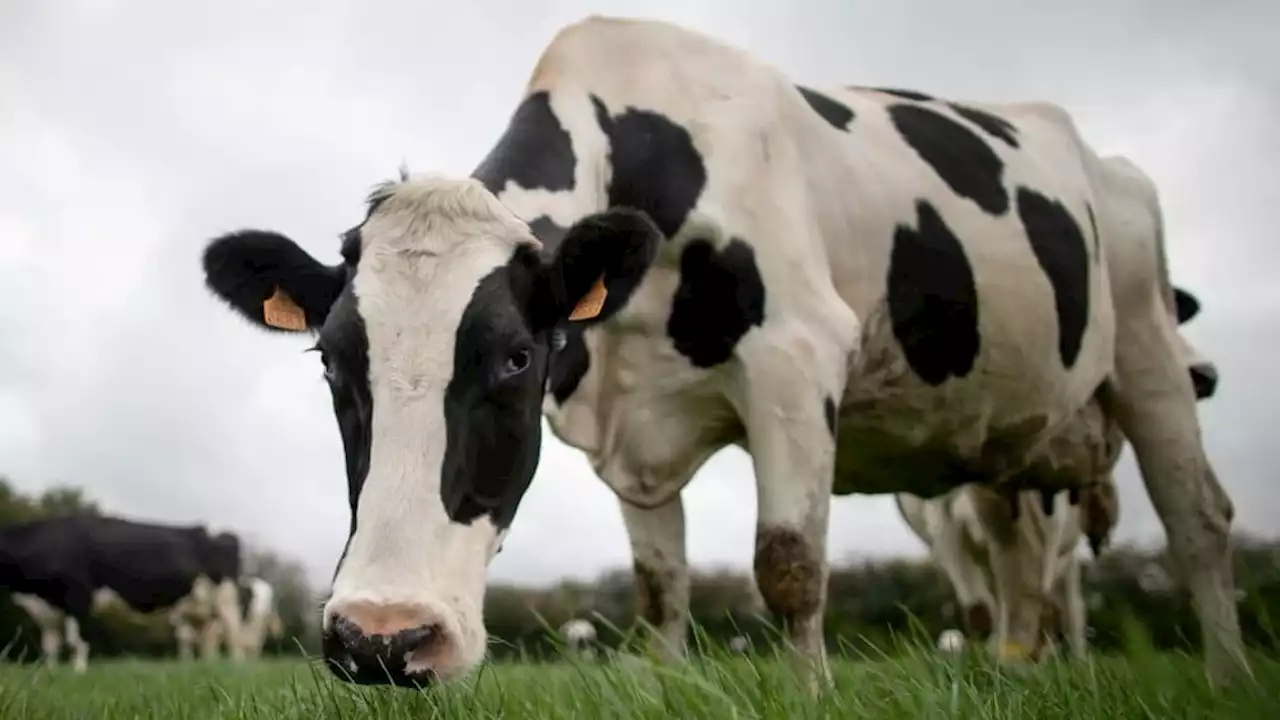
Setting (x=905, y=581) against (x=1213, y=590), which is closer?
(x=1213, y=590)

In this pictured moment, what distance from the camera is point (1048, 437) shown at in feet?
19.7

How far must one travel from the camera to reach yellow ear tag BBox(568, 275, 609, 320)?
3.67 meters

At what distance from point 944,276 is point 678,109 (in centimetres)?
143

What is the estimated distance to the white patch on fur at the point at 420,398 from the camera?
263 centimetres

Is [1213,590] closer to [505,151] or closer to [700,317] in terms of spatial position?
[700,317]

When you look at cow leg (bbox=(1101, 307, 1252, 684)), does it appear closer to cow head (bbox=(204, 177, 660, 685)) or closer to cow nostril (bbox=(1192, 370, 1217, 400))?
cow nostril (bbox=(1192, 370, 1217, 400))

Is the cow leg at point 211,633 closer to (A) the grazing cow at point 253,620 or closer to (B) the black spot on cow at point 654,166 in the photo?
(A) the grazing cow at point 253,620

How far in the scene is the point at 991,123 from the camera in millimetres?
6355

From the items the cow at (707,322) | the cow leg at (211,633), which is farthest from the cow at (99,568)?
the cow at (707,322)

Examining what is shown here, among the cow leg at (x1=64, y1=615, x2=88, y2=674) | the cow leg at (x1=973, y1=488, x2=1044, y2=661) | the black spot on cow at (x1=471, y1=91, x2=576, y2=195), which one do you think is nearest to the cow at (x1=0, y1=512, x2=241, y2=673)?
the cow leg at (x1=64, y1=615, x2=88, y2=674)

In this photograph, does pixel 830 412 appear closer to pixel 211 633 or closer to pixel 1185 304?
pixel 1185 304

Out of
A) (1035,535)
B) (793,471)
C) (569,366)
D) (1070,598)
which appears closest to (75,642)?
(1070,598)

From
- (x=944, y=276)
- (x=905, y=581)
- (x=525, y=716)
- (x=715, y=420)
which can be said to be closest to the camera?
(x=525, y=716)

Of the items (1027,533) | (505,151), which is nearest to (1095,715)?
(505,151)
